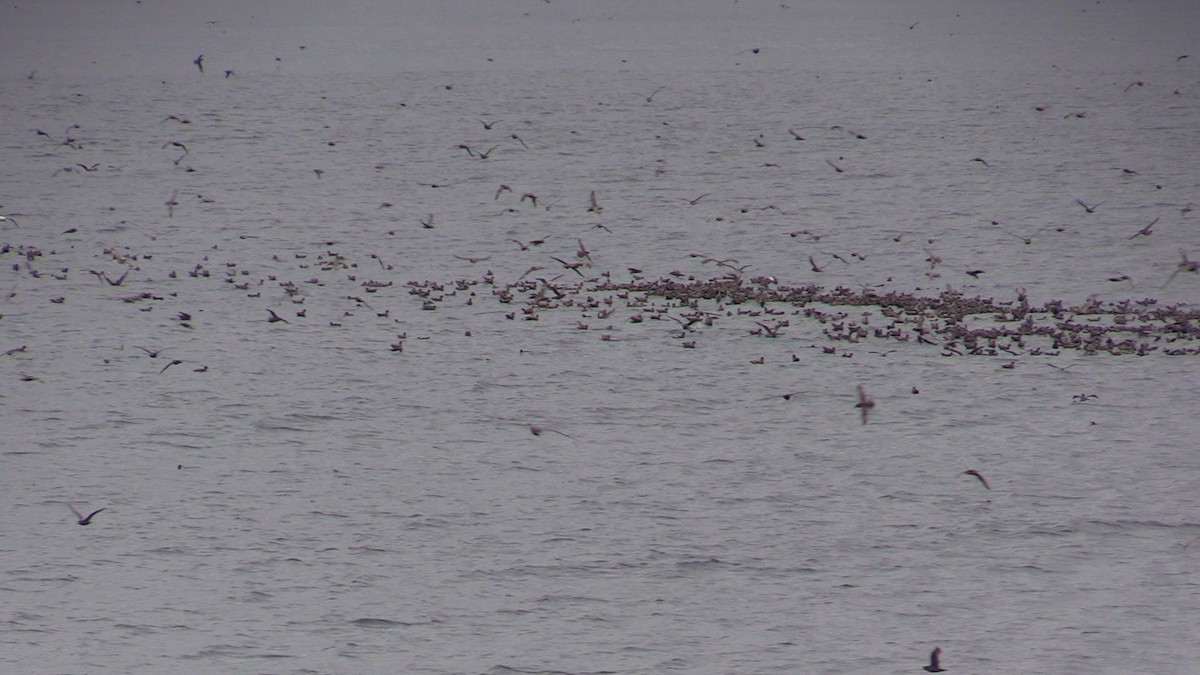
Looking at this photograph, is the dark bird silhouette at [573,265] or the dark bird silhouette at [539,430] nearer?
the dark bird silhouette at [539,430]

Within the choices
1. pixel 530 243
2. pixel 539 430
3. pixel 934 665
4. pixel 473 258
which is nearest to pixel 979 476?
pixel 934 665

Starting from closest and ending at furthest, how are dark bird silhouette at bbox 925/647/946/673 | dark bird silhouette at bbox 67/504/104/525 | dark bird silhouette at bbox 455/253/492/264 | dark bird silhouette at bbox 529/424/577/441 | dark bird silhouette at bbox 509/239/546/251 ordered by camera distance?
dark bird silhouette at bbox 925/647/946/673
dark bird silhouette at bbox 67/504/104/525
dark bird silhouette at bbox 529/424/577/441
dark bird silhouette at bbox 455/253/492/264
dark bird silhouette at bbox 509/239/546/251

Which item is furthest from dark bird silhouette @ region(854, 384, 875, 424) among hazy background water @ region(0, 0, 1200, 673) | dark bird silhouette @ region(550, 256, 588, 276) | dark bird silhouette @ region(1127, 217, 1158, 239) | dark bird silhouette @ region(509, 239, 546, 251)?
dark bird silhouette @ region(1127, 217, 1158, 239)

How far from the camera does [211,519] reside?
3.05m

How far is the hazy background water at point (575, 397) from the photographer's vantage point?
2.62m

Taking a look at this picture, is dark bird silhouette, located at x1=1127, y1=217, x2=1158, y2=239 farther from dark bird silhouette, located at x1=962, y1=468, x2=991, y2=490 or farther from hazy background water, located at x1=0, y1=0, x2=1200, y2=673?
dark bird silhouette, located at x1=962, y1=468, x2=991, y2=490

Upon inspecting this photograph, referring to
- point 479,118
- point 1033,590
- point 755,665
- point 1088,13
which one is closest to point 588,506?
point 755,665

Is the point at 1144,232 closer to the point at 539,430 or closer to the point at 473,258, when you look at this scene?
the point at 473,258

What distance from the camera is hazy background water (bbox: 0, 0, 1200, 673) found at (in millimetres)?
2619

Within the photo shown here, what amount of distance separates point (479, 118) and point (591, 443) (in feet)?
15.1

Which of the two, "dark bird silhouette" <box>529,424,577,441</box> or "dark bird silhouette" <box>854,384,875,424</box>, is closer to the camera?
"dark bird silhouette" <box>529,424,577,441</box>

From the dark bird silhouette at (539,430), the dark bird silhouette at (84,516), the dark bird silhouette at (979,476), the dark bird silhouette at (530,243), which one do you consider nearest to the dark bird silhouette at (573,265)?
the dark bird silhouette at (530,243)

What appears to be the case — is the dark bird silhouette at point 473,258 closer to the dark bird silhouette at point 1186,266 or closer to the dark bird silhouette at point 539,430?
the dark bird silhouette at point 539,430

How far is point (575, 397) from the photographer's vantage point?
392cm
